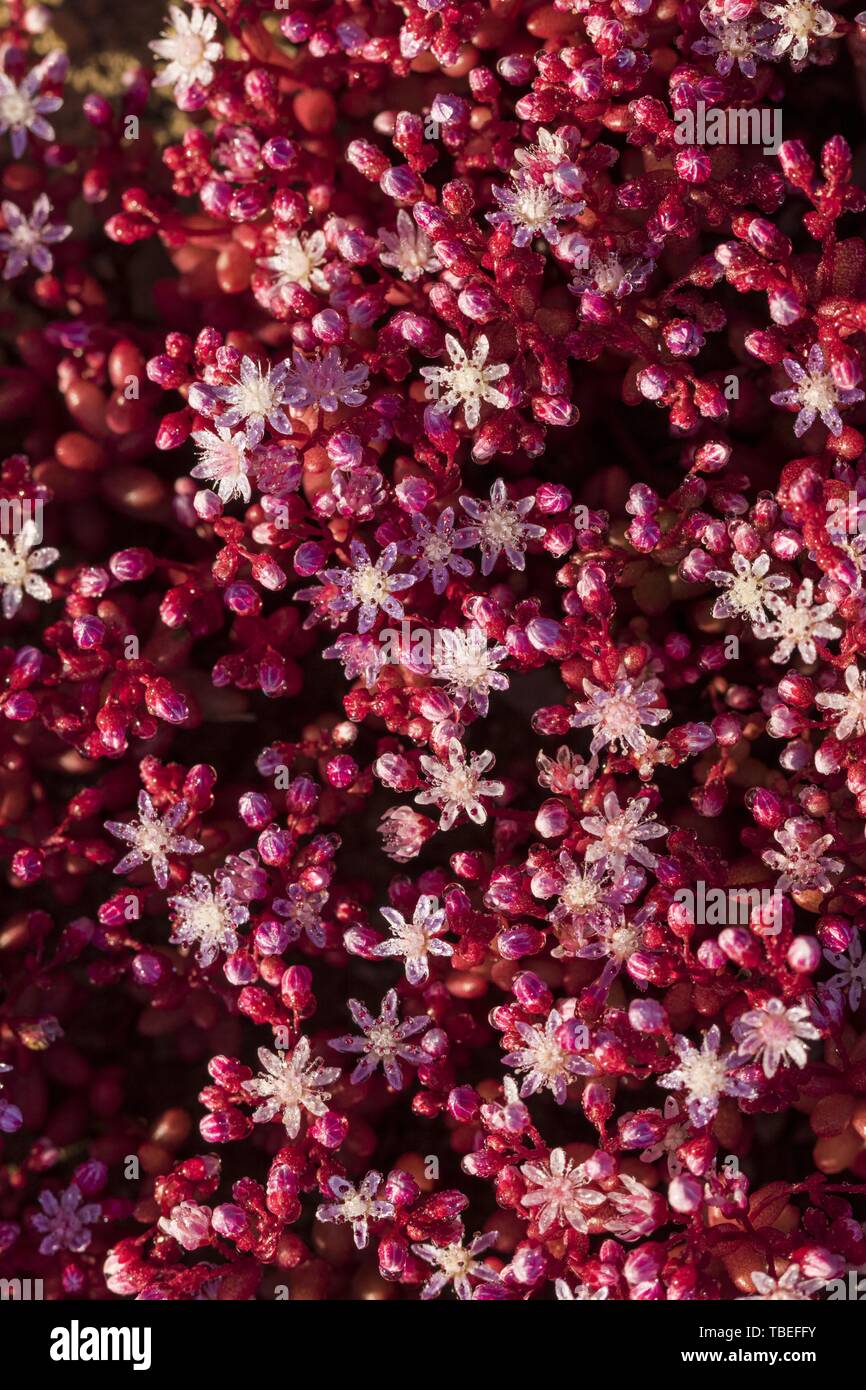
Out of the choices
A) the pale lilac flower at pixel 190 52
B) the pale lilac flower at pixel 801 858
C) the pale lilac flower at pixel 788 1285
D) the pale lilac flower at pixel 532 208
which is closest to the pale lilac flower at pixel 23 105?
the pale lilac flower at pixel 190 52

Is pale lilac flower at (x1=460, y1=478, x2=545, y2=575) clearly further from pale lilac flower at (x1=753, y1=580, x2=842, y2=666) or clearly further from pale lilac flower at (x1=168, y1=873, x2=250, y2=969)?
pale lilac flower at (x1=168, y1=873, x2=250, y2=969)

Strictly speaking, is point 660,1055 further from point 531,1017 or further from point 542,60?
point 542,60

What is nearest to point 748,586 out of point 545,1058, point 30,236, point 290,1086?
point 545,1058

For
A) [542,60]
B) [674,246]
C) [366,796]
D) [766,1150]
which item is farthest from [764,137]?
[766,1150]

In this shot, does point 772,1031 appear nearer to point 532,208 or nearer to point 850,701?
point 850,701

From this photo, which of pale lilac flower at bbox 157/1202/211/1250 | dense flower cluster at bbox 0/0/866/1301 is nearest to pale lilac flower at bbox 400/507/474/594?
dense flower cluster at bbox 0/0/866/1301
